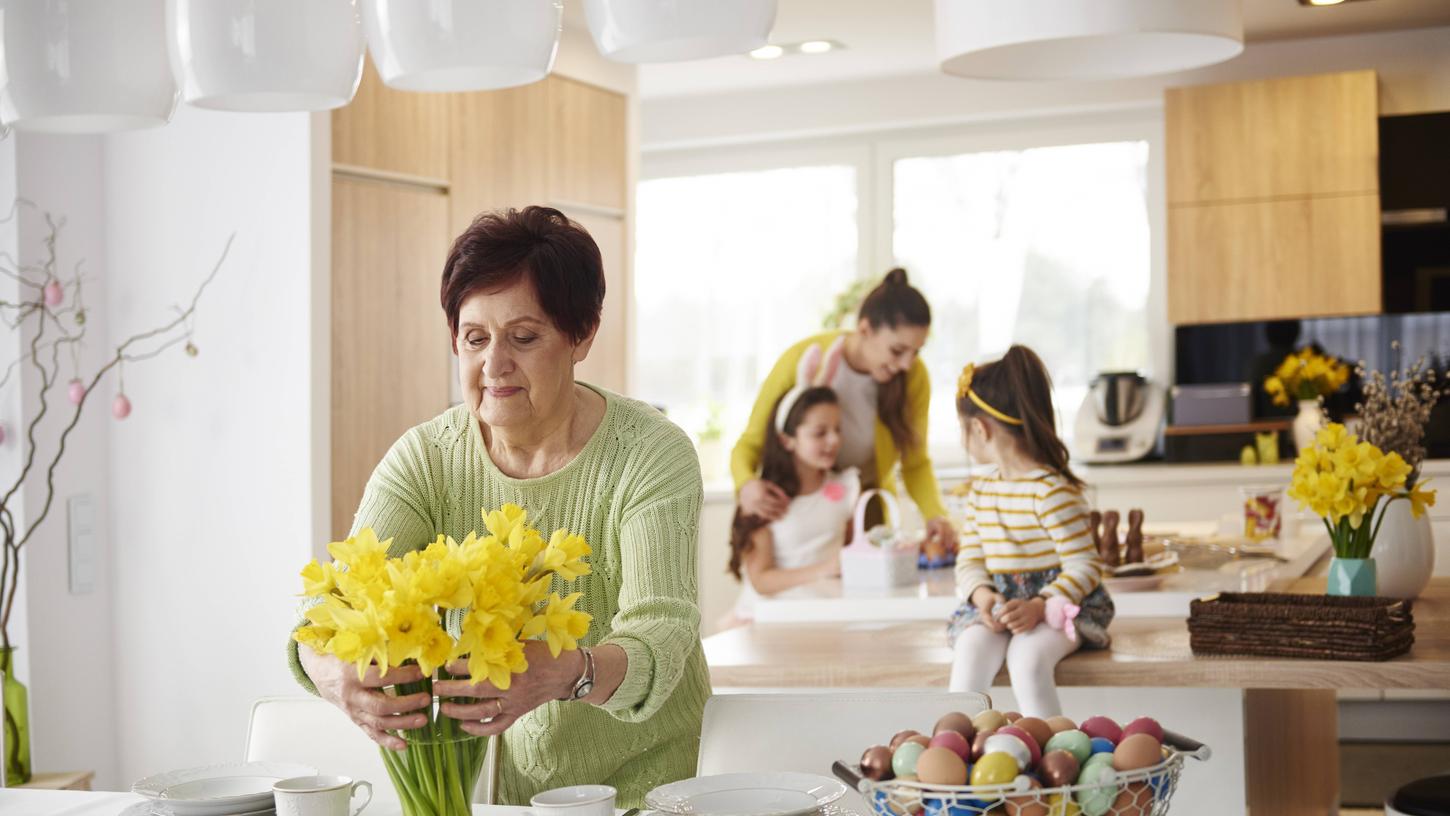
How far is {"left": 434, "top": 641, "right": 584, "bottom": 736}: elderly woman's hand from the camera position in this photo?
131cm

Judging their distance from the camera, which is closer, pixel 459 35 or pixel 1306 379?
pixel 459 35

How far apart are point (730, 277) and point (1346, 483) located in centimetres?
463

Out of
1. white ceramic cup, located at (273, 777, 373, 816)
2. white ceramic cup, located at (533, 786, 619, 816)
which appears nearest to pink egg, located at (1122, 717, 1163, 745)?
white ceramic cup, located at (533, 786, 619, 816)

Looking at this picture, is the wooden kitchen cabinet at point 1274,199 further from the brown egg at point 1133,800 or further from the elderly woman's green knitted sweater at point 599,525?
the brown egg at point 1133,800

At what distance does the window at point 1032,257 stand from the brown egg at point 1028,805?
5095 mm

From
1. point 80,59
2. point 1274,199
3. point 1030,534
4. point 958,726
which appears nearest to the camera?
point 958,726

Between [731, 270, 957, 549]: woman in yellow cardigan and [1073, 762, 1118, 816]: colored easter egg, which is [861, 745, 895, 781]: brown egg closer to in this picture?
[1073, 762, 1118, 816]: colored easter egg

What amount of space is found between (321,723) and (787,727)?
2.11 feet

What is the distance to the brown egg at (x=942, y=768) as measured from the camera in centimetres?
121

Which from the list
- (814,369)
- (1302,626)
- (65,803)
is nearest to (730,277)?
(814,369)

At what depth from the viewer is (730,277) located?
7090mm

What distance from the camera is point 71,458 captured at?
388 cm

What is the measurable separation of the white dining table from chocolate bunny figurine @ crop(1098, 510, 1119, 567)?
1.72 meters

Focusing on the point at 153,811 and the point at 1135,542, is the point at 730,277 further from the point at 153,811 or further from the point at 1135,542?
the point at 153,811
